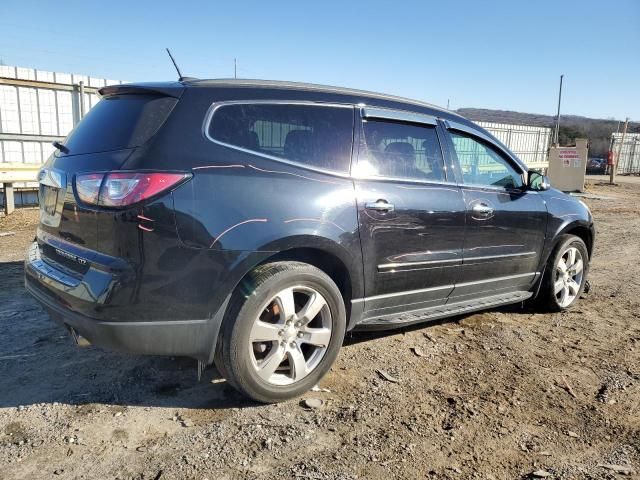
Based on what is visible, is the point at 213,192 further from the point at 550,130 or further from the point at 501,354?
the point at 550,130

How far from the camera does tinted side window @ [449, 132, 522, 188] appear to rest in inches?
163

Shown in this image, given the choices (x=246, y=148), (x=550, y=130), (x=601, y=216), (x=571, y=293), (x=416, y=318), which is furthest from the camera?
(x=550, y=130)

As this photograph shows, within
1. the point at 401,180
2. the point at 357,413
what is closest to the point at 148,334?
the point at 357,413

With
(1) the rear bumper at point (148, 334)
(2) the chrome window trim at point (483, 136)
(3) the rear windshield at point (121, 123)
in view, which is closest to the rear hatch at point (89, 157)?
(3) the rear windshield at point (121, 123)

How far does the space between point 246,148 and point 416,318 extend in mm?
1771

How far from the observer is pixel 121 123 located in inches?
116

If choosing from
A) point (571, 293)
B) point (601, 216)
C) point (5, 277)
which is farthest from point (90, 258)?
point (601, 216)

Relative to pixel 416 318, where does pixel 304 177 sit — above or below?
above

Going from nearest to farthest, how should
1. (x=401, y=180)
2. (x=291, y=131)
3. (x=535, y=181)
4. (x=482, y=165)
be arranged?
(x=291, y=131), (x=401, y=180), (x=482, y=165), (x=535, y=181)

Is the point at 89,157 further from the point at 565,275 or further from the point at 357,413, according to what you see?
the point at 565,275

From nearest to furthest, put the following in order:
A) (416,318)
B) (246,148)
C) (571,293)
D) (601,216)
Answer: (246,148), (416,318), (571,293), (601,216)

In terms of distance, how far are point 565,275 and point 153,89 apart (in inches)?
163

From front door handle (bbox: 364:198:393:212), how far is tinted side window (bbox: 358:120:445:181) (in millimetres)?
208

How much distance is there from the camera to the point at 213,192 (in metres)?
2.76
